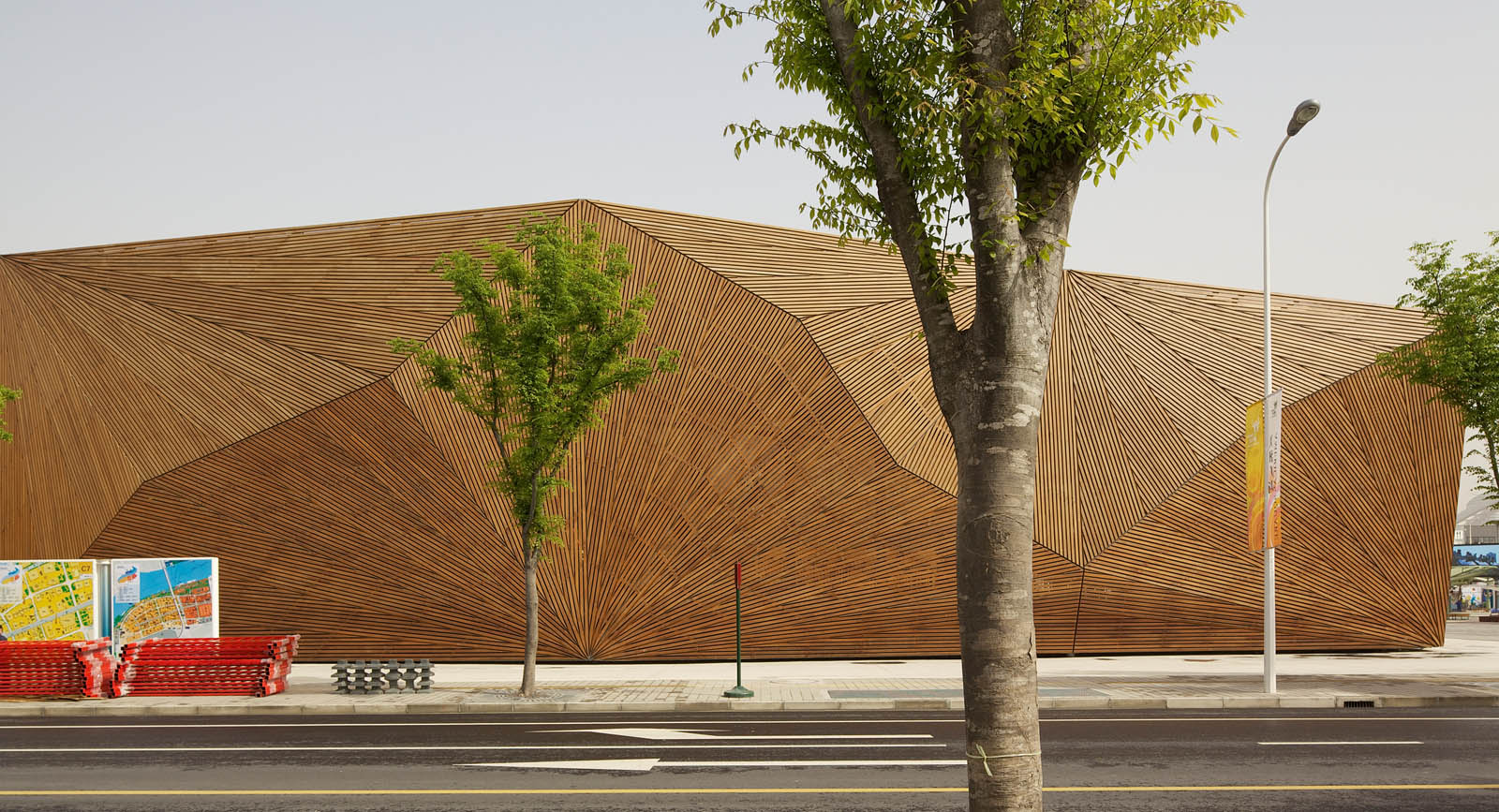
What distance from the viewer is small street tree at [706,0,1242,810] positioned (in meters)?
4.63

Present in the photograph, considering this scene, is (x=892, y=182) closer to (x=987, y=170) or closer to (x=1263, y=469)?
(x=987, y=170)

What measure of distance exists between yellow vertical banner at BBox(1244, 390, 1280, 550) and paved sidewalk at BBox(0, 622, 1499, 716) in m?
2.40

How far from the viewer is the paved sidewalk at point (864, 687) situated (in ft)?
51.0

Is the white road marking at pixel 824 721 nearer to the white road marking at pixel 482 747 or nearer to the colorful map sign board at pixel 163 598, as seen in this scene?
the white road marking at pixel 482 747

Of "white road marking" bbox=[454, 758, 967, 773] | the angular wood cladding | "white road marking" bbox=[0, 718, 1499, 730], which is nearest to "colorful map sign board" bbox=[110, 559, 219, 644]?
the angular wood cladding

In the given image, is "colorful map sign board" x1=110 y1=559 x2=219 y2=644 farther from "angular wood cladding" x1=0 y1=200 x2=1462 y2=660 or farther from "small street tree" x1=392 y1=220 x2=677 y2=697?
"small street tree" x1=392 y1=220 x2=677 y2=697

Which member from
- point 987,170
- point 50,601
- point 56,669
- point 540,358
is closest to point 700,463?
point 540,358

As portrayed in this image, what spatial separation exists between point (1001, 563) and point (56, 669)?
1713 centimetres

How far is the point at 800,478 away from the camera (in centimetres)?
2186

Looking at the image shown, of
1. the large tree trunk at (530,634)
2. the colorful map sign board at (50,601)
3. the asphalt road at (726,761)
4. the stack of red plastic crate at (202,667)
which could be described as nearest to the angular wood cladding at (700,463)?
the colorful map sign board at (50,601)

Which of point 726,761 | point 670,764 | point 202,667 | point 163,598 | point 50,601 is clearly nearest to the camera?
point 670,764

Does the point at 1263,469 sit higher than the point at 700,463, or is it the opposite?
the point at 700,463

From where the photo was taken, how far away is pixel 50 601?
18719mm

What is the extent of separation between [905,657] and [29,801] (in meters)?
15.8
